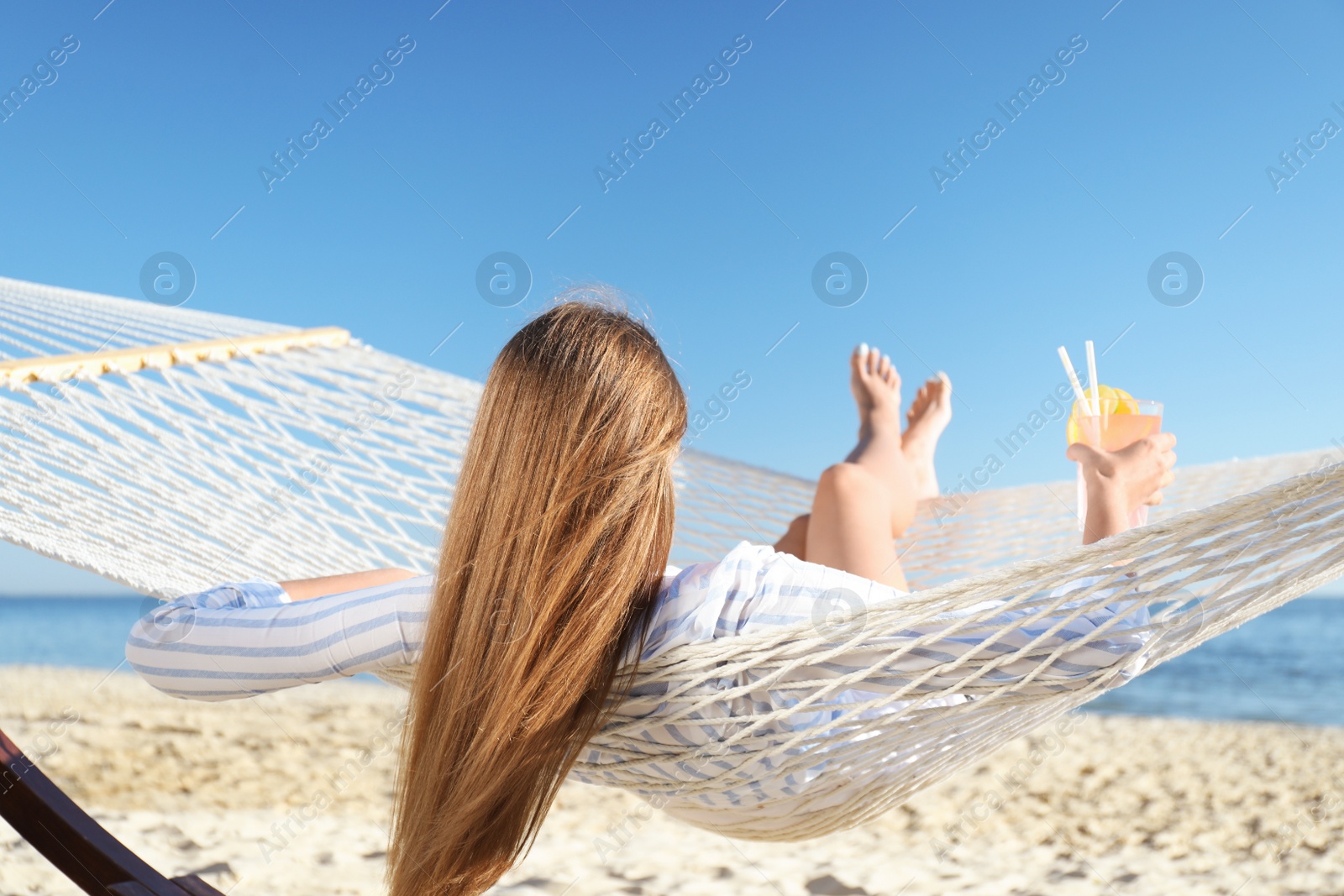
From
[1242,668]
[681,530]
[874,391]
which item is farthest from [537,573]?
[1242,668]

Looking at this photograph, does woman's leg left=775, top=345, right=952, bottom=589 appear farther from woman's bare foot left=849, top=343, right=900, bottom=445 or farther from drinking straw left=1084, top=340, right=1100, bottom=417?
drinking straw left=1084, top=340, right=1100, bottom=417

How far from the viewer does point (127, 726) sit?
3801mm

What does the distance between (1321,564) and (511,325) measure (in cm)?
63

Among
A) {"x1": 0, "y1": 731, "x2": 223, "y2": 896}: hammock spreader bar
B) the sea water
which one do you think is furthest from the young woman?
the sea water

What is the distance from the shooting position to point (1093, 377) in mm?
816

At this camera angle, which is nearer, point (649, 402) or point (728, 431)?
point (649, 402)

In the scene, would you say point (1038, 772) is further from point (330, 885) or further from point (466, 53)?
point (466, 53)

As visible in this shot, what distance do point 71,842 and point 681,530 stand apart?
1187mm

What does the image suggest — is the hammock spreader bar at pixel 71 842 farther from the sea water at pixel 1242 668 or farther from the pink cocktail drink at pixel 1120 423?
the sea water at pixel 1242 668

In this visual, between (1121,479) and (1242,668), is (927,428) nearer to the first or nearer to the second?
(1121,479)

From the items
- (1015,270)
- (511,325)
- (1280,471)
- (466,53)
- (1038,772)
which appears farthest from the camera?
(466,53)

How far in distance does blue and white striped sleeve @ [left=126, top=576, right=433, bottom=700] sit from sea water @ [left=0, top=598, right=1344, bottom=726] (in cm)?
544

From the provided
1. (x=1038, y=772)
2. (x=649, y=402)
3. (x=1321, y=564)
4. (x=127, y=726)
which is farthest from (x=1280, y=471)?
(x=127, y=726)

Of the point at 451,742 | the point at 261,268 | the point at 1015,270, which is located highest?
the point at 1015,270
